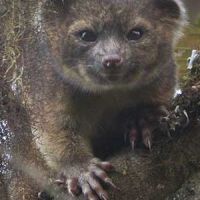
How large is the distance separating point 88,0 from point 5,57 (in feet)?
2.56

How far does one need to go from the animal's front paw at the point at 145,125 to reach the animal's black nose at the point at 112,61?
0.42 m

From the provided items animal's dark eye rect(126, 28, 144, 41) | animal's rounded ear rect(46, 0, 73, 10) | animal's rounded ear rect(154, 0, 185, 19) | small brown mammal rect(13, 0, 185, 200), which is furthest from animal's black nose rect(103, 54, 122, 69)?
animal's rounded ear rect(154, 0, 185, 19)

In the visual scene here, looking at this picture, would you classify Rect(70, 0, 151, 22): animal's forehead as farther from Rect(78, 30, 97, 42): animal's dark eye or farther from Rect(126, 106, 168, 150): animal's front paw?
Rect(126, 106, 168, 150): animal's front paw

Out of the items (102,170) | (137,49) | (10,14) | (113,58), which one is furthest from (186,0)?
(102,170)

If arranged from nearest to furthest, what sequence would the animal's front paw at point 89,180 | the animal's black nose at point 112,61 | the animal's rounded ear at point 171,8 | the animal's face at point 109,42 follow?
the animal's front paw at point 89,180
the animal's black nose at point 112,61
the animal's face at point 109,42
the animal's rounded ear at point 171,8

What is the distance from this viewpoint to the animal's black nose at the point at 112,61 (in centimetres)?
308

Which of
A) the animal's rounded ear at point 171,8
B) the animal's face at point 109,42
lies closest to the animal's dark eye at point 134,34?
the animal's face at point 109,42

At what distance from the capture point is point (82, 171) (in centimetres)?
307

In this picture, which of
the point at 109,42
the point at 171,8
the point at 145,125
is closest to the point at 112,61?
the point at 109,42

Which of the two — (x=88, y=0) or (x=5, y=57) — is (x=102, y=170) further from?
(x=88, y=0)

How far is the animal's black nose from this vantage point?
3078 millimetres

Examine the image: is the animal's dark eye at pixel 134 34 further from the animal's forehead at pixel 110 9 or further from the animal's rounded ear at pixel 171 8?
the animal's rounded ear at pixel 171 8

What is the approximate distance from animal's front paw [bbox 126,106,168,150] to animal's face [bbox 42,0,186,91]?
0.22 meters

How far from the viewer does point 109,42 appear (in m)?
3.24
